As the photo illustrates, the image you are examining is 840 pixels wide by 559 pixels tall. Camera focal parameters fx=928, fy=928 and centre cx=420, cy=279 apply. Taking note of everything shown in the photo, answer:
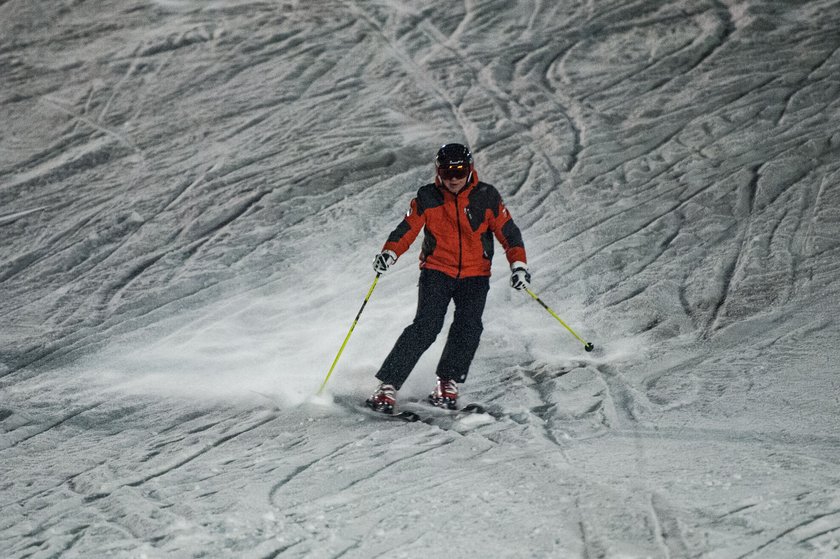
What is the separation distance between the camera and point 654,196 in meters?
9.03

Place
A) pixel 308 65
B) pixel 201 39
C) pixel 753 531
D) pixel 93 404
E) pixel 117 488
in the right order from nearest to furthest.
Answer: pixel 753 531, pixel 117 488, pixel 93 404, pixel 308 65, pixel 201 39

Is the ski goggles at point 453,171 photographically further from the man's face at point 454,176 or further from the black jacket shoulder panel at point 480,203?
the black jacket shoulder panel at point 480,203

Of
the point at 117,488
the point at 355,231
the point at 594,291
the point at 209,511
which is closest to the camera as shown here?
the point at 209,511

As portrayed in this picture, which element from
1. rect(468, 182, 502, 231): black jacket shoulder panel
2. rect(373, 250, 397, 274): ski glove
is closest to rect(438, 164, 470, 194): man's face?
rect(468, 182, 502, 231): black jacket shoulder panel

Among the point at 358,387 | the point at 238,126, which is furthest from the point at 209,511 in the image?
the point at 238,126

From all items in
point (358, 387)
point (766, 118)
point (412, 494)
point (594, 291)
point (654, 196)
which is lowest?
point (412, 494)

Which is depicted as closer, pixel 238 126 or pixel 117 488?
pixel 117 488

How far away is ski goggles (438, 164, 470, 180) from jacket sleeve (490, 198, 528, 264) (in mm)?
357

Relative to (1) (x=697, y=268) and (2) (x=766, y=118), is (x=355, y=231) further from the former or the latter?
(2) (x=766, y=118)

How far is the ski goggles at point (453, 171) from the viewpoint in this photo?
544 cm

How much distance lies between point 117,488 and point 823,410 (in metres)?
3.81

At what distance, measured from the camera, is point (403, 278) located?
7945 millimetres

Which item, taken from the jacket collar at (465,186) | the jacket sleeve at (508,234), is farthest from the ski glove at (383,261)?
the jacket sleeve at (508,234)

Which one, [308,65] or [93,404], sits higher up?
[308,65]
